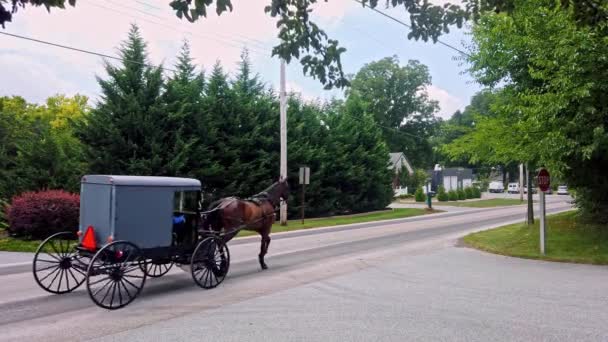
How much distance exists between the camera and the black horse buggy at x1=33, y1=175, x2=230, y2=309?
27.5 feet

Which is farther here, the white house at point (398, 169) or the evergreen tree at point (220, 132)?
the white house at point (398, 169)

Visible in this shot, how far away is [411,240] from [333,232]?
4.44 m

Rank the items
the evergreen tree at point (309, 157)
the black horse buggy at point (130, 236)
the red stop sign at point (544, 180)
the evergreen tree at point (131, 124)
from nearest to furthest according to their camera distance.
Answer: the black horse buggy at point (130, 236) → the red stop sign at point (544, 180) → the evergreen tree at point (131, 124) → the evergreen tree at point (309, 157)

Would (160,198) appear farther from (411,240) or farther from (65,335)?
(411,240)

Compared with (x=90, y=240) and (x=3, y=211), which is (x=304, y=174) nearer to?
(x=3, y=211)

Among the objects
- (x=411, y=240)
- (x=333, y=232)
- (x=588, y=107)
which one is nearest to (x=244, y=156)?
(x=333, y=232)

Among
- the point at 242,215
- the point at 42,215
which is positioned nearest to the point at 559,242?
the point at 242,215

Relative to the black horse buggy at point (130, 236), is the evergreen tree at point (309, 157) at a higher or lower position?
higher

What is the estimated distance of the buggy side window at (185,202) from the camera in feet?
32.1

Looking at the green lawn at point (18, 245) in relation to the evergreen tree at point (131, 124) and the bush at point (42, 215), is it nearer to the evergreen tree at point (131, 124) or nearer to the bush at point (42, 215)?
the bush at point (42, 215)

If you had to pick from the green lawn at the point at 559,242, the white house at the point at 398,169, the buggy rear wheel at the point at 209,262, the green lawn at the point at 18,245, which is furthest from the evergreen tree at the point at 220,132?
the white house at the point at 398,169

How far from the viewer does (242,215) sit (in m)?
11.5

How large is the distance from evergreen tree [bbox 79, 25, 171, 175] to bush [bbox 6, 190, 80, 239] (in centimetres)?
A: 469

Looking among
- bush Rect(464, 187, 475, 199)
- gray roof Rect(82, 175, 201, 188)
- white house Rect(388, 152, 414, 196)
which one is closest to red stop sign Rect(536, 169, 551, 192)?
Answer: gray roof Rect(82, 175, 201, 188)
